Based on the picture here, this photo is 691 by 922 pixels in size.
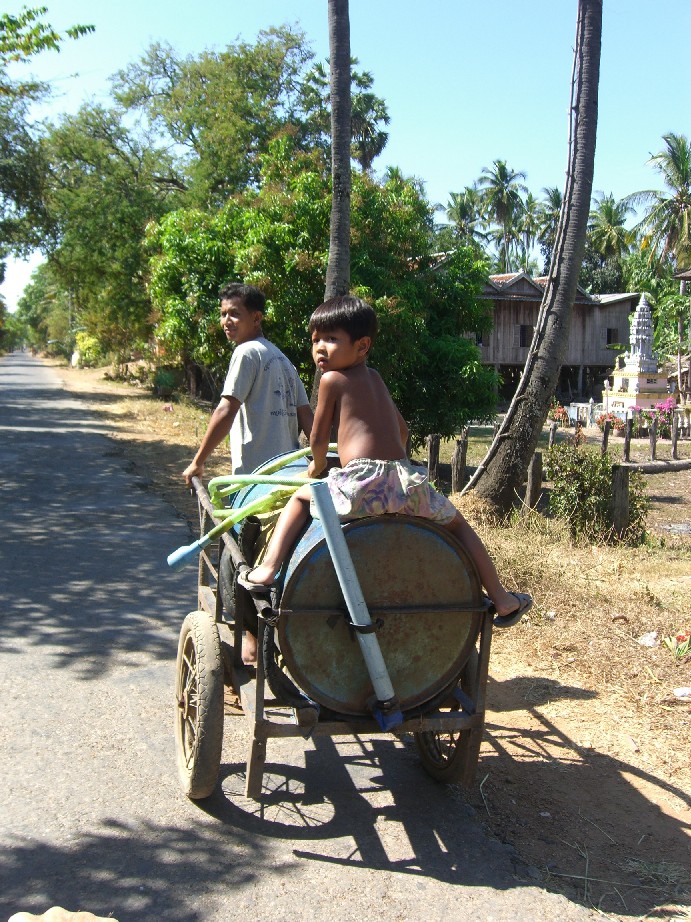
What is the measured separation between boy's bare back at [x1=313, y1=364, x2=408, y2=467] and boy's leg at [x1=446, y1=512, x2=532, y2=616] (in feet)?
1.20

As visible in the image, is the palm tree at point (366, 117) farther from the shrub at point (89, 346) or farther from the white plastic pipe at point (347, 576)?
the white plastic pipe at point (347, 576)

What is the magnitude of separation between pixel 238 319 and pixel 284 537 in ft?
6.00

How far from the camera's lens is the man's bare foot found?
373 centimetres

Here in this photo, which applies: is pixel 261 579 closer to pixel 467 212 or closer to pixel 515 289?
pixel 515 289

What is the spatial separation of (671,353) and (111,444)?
1192 inches

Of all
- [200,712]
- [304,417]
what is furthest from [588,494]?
[200,712]

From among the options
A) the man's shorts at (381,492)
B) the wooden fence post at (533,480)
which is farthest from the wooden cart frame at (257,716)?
the wooden fence post at (533,480)

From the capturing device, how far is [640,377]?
93.7 ft

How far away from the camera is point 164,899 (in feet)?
9.25

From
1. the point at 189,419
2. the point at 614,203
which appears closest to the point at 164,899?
the point at 189,419

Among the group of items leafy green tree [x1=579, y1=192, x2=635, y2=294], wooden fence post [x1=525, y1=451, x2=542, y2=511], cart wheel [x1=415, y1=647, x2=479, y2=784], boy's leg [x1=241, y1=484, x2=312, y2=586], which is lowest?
cart wheel [x1=415, y1=647, x2=479, y2=784]

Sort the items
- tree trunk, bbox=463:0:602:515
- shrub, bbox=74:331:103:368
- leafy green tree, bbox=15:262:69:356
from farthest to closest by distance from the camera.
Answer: leafy green tree, bbox=15:262:69:356
shrub, bbox=74:331:103:368
tree trunk, bbox=463:0:602:515

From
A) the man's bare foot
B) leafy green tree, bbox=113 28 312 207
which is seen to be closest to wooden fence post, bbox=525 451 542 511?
the man's bare foot

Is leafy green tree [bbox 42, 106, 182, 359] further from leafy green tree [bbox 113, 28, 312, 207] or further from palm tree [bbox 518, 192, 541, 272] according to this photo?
palm tree [bbox 518, 192, 541, 272]
